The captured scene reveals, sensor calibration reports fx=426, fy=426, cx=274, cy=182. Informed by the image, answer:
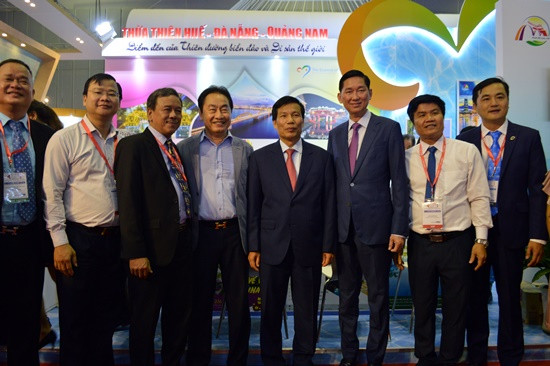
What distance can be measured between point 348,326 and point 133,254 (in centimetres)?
140

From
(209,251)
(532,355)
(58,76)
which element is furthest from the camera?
(58,76)

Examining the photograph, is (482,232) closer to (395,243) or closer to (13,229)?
(395,243)

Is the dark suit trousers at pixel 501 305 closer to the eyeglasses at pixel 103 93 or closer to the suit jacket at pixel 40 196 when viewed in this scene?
the eyeglasses at pixel 103 93

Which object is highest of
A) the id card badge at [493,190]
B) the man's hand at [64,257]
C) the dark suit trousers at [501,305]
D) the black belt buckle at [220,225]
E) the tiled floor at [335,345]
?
the id card badge at [493,190]

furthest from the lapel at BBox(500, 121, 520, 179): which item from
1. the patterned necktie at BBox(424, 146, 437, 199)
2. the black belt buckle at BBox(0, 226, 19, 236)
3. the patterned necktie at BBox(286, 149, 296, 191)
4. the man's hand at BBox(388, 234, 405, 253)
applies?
the black belt buckle at BBox(0, 226, 19, 236)

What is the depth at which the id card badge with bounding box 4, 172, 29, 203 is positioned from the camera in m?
2.32

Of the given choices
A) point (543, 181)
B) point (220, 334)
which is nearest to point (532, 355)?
point (543, 181)

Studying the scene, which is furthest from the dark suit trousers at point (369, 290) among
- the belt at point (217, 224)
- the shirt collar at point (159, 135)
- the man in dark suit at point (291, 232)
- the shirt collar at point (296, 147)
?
the shirt collar at point (159, 135)

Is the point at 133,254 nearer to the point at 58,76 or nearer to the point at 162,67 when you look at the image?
the point at 162,67

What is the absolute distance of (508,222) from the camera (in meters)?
2.74

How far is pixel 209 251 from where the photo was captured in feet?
8.83

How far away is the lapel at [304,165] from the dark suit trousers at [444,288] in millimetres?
812

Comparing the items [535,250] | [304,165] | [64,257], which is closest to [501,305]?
[535,250]

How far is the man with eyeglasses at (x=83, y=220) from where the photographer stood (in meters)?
2.37
